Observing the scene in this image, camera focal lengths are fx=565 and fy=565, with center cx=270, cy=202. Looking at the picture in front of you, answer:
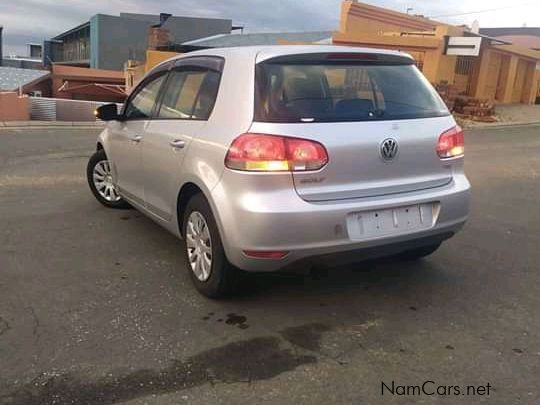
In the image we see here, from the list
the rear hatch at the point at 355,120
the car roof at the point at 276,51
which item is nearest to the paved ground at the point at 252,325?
the rear hatch at the point at 355,120

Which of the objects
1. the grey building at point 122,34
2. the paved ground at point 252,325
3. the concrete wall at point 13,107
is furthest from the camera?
the grey building at point 122,34

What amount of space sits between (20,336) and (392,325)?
2.22 metres

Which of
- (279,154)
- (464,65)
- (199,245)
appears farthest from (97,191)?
(464,65)

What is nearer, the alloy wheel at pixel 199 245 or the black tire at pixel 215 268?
the black tire at pixel 215 268

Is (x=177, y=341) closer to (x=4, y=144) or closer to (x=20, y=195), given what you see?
(x=20, y=195)

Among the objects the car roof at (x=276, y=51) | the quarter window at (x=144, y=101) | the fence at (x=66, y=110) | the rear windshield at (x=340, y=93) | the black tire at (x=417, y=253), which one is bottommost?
the fence at (x=66, y=110)

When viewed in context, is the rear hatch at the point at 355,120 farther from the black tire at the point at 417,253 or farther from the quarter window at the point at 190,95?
the black tire at the point at 417,253

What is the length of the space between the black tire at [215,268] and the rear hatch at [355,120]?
0.65 meters

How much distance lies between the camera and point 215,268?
12.1ft

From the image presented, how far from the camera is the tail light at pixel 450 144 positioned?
3812 millimetres

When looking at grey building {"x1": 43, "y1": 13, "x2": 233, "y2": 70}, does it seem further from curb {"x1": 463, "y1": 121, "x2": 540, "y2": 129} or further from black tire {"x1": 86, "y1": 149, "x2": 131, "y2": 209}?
black tire {"x1": 86, "y1": 149, "x2": 131, "y2": 209}

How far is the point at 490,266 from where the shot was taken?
4.63 meters

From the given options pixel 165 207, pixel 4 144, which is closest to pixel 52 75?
pixel 4 144

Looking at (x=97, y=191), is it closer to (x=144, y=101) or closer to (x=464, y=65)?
(x=144, y=101)
